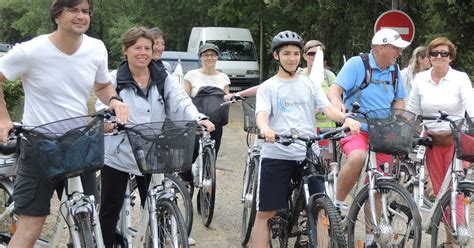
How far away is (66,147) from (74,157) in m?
0.07

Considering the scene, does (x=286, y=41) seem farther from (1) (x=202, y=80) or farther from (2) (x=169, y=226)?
(1) (x=202, y=80)

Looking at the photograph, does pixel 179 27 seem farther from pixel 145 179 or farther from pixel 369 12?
pixel 145 179

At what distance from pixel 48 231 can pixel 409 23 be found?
6.49 meters

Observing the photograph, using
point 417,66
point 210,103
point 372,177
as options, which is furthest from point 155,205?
point 417,66

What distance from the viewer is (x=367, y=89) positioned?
4.89 m

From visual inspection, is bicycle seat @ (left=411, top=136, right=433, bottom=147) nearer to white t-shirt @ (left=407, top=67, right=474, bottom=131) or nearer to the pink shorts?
white t-shirt @ (left=407, top=67, right=474, bottom=131)

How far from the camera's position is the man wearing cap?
187 inches

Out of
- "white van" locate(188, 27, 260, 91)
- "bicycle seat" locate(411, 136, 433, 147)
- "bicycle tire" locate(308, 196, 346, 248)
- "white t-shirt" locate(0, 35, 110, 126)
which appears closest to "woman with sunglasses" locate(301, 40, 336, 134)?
"bicycle seat" locate(411, 136, 433, 147)

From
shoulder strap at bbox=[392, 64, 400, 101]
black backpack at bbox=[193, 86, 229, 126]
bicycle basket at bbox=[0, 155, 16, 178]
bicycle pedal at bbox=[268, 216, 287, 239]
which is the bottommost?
bicycle pedal at bbox=[268, 216, 287, 239]

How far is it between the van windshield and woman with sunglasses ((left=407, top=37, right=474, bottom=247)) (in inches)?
663

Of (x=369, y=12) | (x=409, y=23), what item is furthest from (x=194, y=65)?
(x=409, y=23)

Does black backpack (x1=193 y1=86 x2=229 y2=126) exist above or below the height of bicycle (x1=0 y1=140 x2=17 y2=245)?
above

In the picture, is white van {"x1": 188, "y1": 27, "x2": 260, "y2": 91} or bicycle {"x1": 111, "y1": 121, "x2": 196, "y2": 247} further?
white van {"x1": 188, "y1": 27, "x2": 260, "y2": 91}

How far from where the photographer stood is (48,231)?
591 cm
